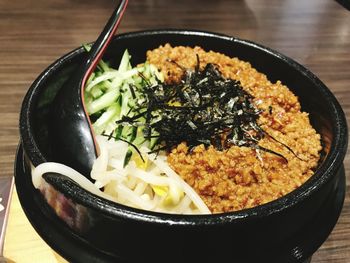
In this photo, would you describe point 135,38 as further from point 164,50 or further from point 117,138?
point 117,138

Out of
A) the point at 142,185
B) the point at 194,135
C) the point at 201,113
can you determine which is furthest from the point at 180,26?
the point at 142,185

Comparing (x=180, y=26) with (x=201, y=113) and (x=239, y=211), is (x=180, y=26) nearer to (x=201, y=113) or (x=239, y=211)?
(x=201, y=113)

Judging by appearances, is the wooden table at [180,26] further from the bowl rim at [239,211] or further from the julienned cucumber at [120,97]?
the bowl rim at [239,211]

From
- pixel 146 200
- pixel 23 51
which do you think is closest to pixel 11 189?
pixel 146 200

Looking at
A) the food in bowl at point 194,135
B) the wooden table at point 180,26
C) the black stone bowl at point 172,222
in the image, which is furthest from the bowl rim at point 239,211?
the wooden table at point 180,26

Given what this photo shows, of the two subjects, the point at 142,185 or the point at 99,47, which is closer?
the point at 142,185

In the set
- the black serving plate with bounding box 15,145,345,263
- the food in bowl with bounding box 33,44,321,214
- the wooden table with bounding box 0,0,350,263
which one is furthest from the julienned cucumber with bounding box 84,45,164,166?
the wooden table with bounding box 0,0,350,263

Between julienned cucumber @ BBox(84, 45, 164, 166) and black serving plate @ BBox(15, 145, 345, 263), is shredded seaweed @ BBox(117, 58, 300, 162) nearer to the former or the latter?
julienned cucumber @ BBox(84, 45, 164, 166)
